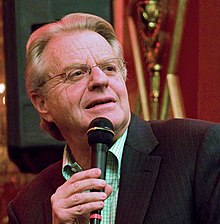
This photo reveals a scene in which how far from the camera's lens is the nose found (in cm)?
204

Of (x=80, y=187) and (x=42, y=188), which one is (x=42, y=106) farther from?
(x=80, y=187)

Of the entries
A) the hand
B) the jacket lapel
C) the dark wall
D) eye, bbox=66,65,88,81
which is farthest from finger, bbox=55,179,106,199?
the dark wall

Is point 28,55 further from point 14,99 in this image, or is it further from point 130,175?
point 14,99

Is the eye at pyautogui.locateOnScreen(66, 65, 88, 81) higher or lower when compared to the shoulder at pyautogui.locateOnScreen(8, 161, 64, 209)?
higher

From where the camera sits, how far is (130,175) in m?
2.08

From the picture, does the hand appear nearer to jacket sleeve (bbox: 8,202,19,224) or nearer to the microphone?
the microphone

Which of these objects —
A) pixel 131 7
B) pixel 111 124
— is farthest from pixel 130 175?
pixel 131 7

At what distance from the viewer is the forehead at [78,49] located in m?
2.12

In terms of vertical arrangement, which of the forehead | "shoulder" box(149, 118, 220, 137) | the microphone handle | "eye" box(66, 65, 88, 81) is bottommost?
"shoulder" box(149, 118, 220, 137)

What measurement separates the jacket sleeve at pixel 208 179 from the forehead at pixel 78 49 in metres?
0.28

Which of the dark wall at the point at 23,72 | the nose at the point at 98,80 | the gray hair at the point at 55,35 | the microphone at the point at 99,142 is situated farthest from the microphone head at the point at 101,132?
the dark wall at the point at 23,72

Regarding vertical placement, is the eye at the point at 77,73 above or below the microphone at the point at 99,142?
above

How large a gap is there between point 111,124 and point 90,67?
24 centimetres

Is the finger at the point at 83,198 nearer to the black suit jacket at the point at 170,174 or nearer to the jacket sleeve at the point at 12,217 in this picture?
the black suit jacket at the point at 170,174
